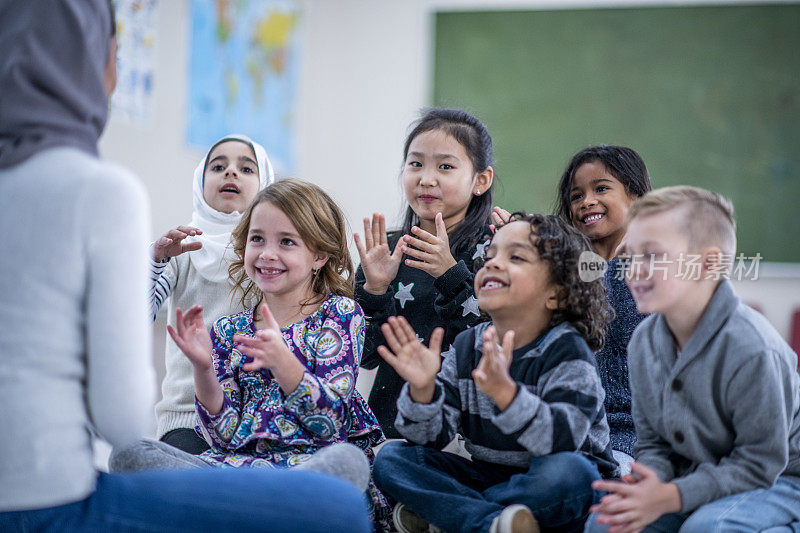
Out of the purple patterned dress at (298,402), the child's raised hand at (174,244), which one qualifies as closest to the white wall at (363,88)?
the child's raised hand at (174,244)

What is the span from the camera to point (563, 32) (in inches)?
198

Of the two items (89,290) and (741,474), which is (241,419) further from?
(741,474)

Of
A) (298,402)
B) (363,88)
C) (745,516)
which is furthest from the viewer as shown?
(363,88)

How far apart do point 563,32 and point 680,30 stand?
29.2 inches

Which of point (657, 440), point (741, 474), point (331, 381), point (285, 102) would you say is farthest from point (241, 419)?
point (285, 102)

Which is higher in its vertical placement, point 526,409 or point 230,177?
point 230,177

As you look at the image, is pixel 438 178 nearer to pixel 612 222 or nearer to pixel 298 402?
pixel 612 222

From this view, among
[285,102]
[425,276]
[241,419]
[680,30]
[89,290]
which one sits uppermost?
[680,30]

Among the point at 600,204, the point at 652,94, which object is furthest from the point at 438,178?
the point at 652,94

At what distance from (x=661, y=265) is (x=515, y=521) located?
1.84 feet

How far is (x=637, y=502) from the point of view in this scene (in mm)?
1330

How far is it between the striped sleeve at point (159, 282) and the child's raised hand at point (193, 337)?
0.48 metres

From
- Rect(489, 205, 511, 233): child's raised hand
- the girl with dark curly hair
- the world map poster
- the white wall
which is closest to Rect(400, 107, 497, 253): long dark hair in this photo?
Rect(489, 205, 511, 233): child's raised hand

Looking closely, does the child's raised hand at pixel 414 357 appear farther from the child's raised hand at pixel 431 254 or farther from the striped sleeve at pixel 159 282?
the striped sleeve at pixel 159 282
